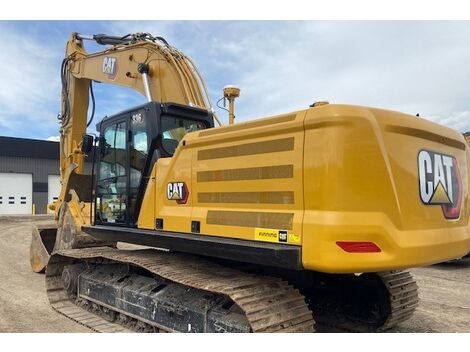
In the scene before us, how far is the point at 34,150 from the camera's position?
115 feet

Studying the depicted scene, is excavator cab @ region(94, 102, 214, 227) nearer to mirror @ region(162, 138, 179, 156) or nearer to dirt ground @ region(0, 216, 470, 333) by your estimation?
mirror @ region(162, 138, 179, 156)

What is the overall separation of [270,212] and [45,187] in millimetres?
35587

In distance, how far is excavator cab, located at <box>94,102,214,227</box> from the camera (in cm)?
512

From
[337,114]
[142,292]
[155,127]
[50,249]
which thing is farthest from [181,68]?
[50,249]

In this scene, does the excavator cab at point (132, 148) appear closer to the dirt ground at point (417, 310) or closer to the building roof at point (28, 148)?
the dirt ground at point (417, 310)

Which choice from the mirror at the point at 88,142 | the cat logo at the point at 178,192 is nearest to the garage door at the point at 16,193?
the mirror at the point at 88,142

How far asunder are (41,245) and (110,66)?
396 centimetres

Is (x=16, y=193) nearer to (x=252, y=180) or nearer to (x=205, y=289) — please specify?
(x=205, y=289)

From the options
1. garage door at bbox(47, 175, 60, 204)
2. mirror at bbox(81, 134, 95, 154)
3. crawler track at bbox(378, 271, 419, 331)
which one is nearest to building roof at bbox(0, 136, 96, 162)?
garage door at bbox(47, 175, 60, 204)

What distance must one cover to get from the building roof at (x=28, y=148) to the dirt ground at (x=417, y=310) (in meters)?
26.6

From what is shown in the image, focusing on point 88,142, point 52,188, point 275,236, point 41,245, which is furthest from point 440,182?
point 52,188

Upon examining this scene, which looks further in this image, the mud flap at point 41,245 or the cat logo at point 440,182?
the mud flap at point 41,245

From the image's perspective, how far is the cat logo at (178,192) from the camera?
4.47 metres

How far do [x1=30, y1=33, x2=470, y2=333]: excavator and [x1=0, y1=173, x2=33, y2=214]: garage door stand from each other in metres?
30.0
